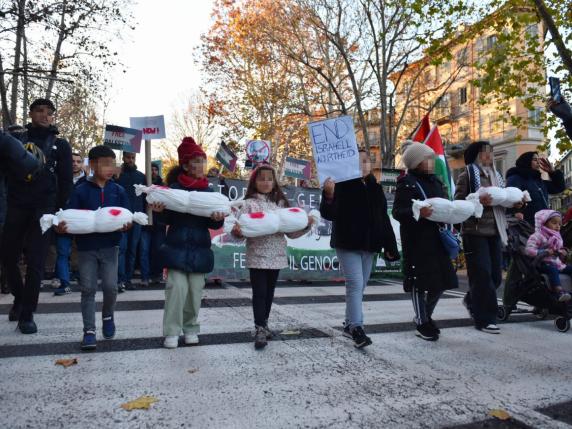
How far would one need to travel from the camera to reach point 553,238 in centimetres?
550

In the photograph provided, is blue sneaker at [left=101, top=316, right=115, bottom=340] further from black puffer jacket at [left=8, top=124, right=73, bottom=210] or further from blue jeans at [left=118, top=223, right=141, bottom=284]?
blue jeans at [left=118, top=223, right=141, bottom=284]

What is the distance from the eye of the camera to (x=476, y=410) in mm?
2826

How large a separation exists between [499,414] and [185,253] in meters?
2.64

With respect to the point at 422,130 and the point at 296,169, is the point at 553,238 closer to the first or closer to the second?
the point at 422,130

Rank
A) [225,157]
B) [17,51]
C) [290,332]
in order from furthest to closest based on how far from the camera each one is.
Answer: [17,51] < [225,157] < [290,332]

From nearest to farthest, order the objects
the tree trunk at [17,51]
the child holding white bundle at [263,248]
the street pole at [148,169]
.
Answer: the child holding white bundle at [263,248] < the street pole at [148,169] < the tree trunk at [17,51]

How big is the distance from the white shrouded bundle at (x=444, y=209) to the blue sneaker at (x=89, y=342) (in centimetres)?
293

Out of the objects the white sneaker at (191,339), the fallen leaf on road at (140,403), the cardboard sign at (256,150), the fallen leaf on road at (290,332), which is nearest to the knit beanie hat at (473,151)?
the fallen leaf on road at (290,332)

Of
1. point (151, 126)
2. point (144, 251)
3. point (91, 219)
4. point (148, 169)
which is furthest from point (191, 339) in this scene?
point (151, 126)

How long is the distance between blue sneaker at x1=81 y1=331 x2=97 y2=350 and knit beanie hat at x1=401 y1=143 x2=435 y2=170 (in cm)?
325

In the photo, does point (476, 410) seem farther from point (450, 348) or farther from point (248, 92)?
point (248, 92)

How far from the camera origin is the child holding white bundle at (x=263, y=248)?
436cm

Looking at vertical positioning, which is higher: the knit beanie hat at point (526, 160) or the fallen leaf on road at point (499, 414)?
the knit beanie hat at point (526, 160)

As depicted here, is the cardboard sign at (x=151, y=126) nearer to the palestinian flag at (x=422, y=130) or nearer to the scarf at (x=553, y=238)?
Answer: the palestinian flag at (x=422, y=130)
